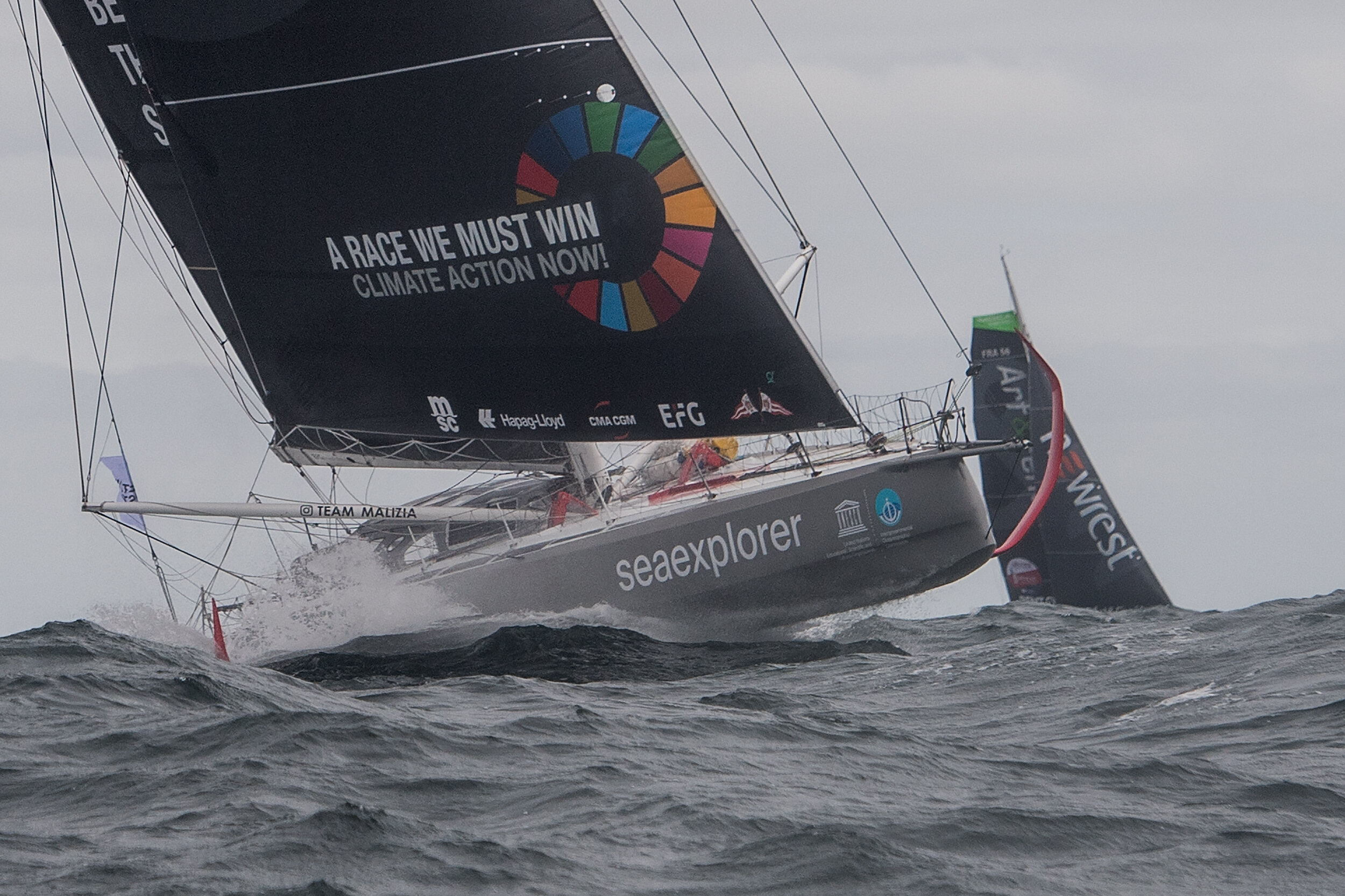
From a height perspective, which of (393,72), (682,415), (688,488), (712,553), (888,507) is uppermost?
(393,72)

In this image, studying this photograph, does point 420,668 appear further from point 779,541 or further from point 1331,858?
point 1331,858

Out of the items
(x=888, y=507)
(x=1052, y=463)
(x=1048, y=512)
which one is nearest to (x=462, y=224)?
(x=888, y=507)

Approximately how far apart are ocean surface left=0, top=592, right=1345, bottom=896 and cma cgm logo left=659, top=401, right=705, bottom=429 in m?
2.80

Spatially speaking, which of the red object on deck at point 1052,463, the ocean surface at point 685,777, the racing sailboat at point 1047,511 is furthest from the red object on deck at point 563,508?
the racing sailboat at point 1047,511

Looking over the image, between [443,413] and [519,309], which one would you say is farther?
[443,413]

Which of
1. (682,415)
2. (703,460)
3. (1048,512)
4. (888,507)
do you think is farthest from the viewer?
(1048,512)

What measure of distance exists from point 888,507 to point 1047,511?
1006 centimetres

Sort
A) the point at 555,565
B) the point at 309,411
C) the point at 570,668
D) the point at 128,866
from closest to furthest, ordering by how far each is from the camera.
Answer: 1. the point at 128,866
2. the point at 570,668
3. the point at 555,565
4. the point at 309,411

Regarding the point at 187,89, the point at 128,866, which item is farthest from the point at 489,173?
the point at 128,866

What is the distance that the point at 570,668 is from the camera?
11.5 metres

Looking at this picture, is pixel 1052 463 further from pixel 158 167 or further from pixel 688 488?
pixel 158 167

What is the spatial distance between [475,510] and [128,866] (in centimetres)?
858

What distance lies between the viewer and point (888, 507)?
43.5 feet

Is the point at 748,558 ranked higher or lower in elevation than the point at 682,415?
lower
